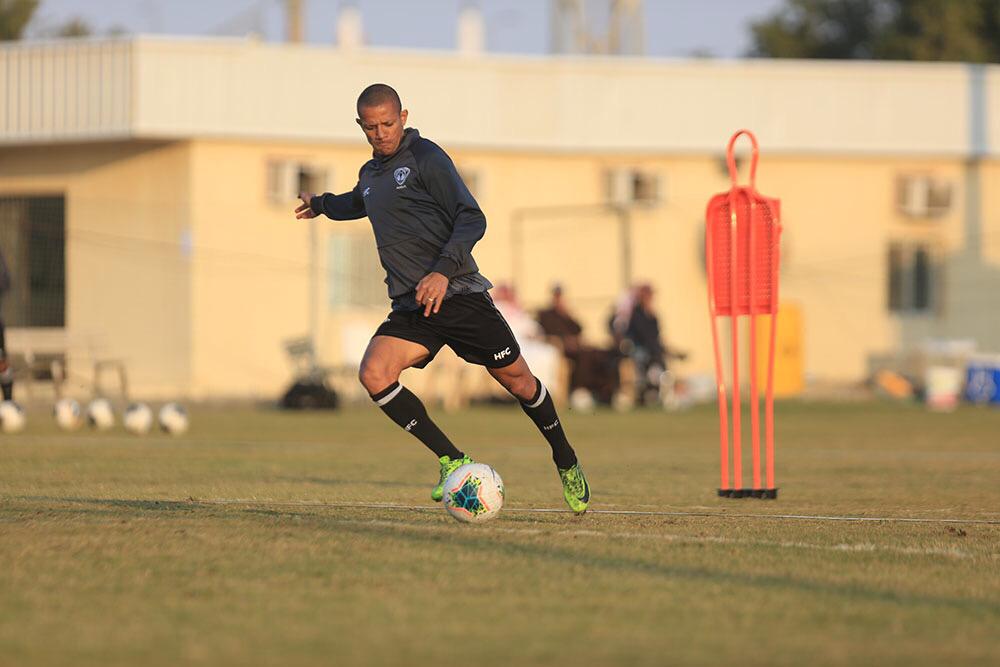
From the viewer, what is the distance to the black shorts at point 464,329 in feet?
29.3

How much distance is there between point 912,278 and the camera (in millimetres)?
36000

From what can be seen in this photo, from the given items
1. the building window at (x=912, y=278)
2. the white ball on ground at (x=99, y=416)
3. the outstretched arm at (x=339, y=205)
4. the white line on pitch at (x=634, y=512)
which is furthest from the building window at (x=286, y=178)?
the white line on pitch at (x=634, y=512)

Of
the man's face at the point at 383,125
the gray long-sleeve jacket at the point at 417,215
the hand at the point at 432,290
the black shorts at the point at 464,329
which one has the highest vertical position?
the man's face at the point at 383,125

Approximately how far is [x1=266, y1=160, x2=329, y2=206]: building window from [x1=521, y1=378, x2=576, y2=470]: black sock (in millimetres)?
23144

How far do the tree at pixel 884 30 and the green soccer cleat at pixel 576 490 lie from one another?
46.9m

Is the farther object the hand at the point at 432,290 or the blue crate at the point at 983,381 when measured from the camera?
the blue crate at the point at 983,381

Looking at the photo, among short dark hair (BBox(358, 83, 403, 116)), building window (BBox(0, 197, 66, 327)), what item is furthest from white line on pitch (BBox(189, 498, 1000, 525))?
building window (BBox(0, 197, 66, 327))

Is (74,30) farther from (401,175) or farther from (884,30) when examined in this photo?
(401,175)

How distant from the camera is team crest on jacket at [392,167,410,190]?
8.93 m

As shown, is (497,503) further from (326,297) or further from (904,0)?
(904,0)

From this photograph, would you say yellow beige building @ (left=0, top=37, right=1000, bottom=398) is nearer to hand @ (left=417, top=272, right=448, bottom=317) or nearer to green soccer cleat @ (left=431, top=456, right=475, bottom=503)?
green soccer cleat @ (left=431, top=456, right=475, bottom=503)

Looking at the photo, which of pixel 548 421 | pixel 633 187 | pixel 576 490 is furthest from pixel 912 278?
pixel 576 490

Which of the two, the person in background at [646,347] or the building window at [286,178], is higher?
the building window at [286,178]

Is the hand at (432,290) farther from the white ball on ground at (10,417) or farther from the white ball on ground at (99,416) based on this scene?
the white ball on ground at (99,416)
